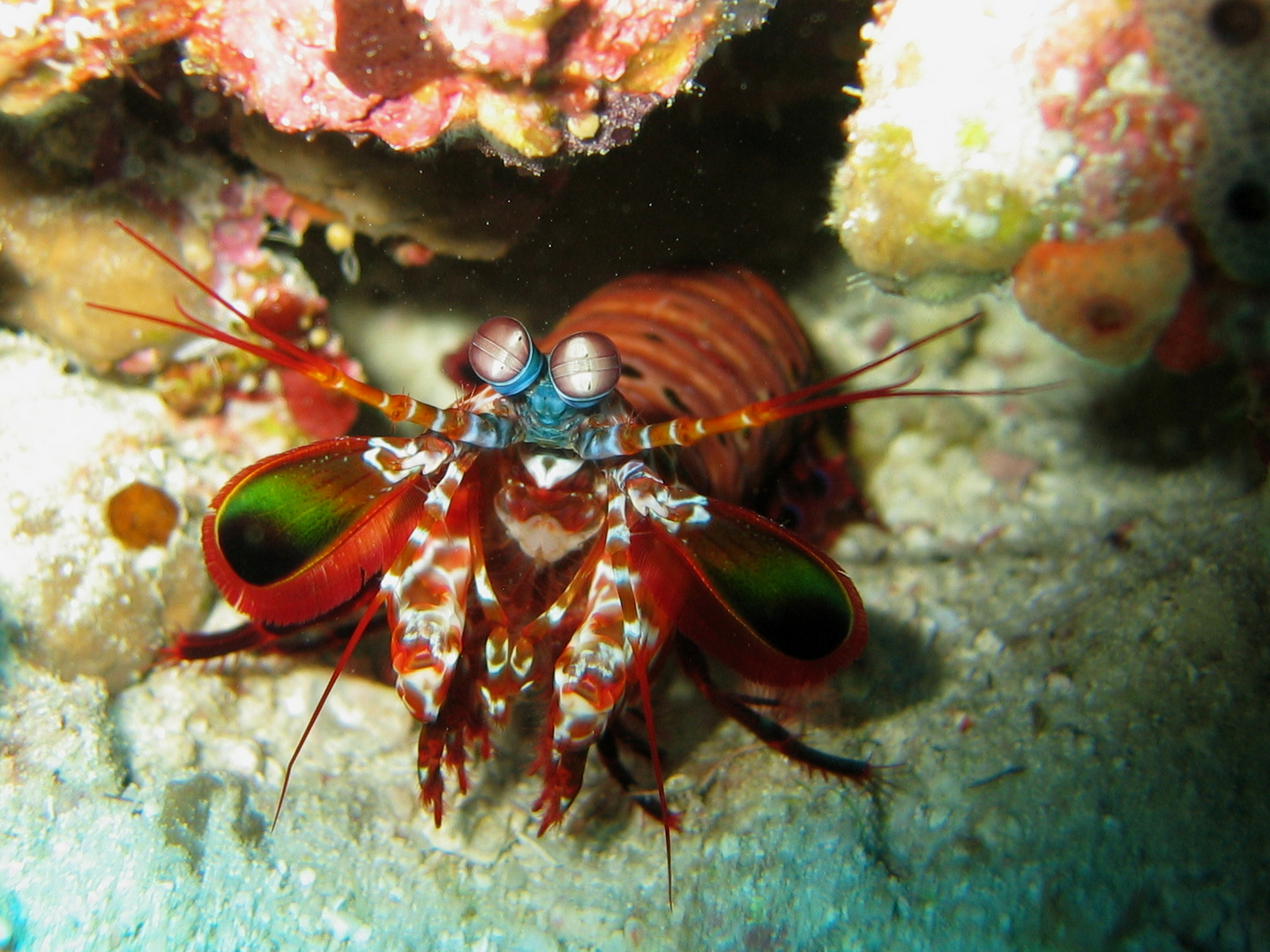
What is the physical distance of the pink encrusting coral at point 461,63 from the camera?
6.83 ft

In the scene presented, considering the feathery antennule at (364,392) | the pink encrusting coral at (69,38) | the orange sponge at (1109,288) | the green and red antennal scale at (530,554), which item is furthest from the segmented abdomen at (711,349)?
the pink encrusting coral at (69,38)

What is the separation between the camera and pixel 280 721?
3379 millimetres

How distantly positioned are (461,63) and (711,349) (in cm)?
214

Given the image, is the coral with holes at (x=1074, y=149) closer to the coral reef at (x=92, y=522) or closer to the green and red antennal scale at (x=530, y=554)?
the green and red antennal scale at (x=530, y=554)

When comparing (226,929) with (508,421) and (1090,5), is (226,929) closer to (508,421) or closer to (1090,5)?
(508,421)

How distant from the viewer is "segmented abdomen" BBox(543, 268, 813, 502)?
3.68 metres

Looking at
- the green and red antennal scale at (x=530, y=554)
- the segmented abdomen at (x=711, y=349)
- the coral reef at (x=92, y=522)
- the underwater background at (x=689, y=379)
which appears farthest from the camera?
the segmented abdomen at (x=711, y=349)

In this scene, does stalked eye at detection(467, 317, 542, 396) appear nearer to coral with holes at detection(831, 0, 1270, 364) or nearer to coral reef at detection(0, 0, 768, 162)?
coral reef at detection(0, 0, 768, 162)

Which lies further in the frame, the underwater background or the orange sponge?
the underwater background

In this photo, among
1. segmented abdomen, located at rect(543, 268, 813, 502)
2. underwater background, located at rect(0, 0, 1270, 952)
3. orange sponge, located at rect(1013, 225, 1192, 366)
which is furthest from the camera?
segmented abdomen, located at rect(543, 268, 813, 502)

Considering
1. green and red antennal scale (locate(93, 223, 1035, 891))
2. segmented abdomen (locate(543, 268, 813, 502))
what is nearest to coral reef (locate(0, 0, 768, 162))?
green and red antennal scale (locate(93, 223, 1035, 891))

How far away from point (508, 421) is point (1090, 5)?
69.3 inches

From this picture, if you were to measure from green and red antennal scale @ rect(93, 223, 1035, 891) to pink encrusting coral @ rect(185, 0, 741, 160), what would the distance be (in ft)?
2.07

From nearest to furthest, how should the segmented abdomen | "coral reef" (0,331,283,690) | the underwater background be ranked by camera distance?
the underwater background, "coral reef" (0,331,283,690), the segmented abdomen
